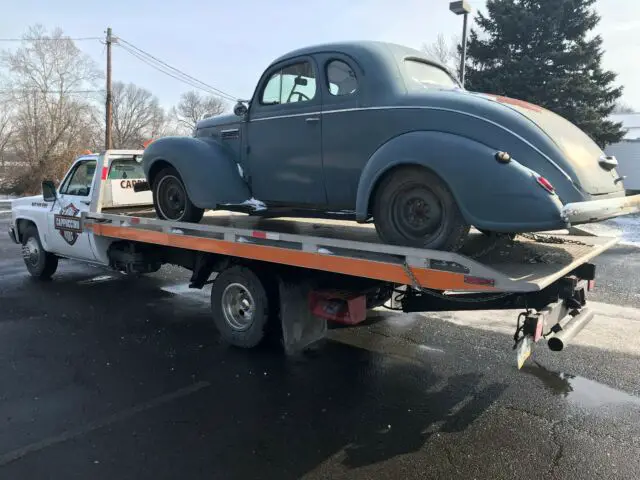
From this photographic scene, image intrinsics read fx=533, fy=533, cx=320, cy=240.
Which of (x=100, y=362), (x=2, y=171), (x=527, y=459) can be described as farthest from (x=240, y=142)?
(x=2, y=171)

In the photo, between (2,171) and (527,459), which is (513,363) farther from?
(2,171)

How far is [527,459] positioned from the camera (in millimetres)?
3400

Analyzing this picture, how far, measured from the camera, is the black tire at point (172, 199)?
586cm

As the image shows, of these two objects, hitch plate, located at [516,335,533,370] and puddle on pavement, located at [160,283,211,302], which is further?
puddle on pavement, located at [160,283,211,302]

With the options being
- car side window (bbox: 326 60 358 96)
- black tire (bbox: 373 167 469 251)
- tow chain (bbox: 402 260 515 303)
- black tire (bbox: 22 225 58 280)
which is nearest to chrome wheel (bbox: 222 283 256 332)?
black tire (bbox: 373 167 469 251)

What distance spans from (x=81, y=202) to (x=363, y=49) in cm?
470

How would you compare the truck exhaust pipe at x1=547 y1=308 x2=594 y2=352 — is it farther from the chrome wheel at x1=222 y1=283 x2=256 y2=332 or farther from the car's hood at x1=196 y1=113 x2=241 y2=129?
the car's hood at x1=196 y1=113 x2=241 y2=129

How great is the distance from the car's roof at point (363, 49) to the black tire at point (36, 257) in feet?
18.4

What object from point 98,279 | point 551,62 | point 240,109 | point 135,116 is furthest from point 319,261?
point 135,116

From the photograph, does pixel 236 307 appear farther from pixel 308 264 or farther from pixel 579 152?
pixel 579 152

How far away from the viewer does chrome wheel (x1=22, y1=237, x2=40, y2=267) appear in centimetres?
846

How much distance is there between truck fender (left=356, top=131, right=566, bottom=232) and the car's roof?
1.03 meters

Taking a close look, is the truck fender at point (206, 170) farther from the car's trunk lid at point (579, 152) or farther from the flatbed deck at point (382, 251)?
the car's trunk lid at point (579, 152)

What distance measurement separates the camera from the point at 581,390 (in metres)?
4.46
